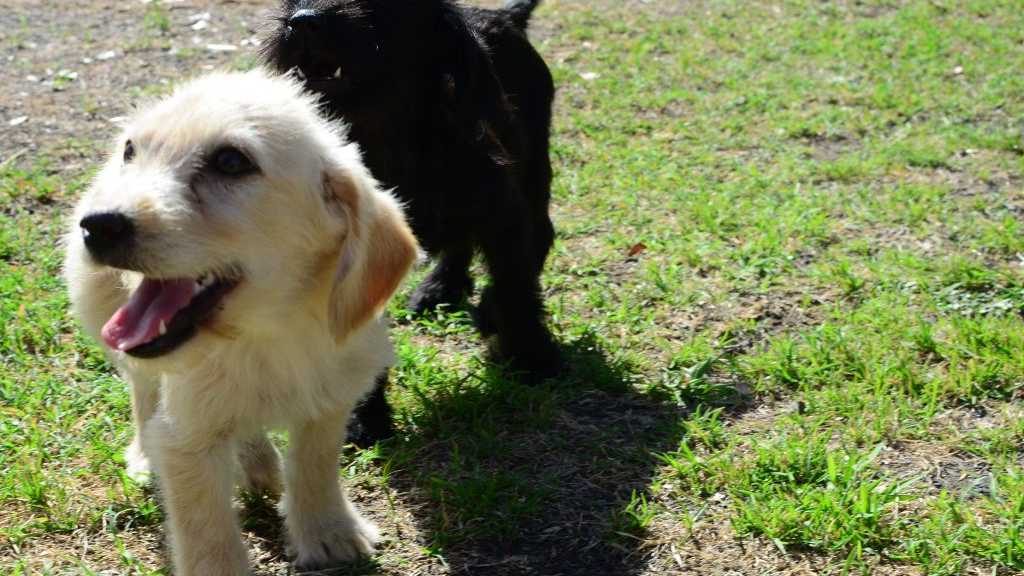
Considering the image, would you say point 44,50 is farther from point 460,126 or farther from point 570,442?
point 570,442

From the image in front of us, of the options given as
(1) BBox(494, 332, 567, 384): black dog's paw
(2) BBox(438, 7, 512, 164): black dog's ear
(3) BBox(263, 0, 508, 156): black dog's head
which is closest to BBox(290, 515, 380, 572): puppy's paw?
(1) BBox(494, 332, 567, 384): black dog's paw

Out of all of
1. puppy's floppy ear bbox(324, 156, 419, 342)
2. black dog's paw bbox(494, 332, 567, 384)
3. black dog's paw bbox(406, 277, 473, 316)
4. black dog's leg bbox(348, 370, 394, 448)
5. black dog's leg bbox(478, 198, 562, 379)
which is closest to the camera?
puppy's floppy ear bbox(324, 156, 419, 342)

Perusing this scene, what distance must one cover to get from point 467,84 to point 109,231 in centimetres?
171

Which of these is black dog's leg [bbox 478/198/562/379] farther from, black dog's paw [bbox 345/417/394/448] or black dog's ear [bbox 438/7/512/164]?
black dog's paw [bbox 345/417/394/448]

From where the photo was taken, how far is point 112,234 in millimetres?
2475

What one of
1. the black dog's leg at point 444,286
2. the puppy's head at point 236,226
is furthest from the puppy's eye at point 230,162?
the black dog's leg at point 444,286

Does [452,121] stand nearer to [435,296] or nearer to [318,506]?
[435,296]

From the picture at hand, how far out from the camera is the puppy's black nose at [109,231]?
2.47 metres

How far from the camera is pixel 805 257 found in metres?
5.19

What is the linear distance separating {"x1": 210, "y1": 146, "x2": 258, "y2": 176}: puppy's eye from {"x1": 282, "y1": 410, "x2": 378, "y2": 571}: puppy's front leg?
0.82 m

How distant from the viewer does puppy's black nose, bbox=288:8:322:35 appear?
11.5 ft

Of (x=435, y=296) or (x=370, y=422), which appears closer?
(x=370, y=422)

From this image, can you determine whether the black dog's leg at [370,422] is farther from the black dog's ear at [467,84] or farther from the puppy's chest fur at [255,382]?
the black dog's ear at [467,84]

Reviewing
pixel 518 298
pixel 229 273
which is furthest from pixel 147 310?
pixel 518 298
